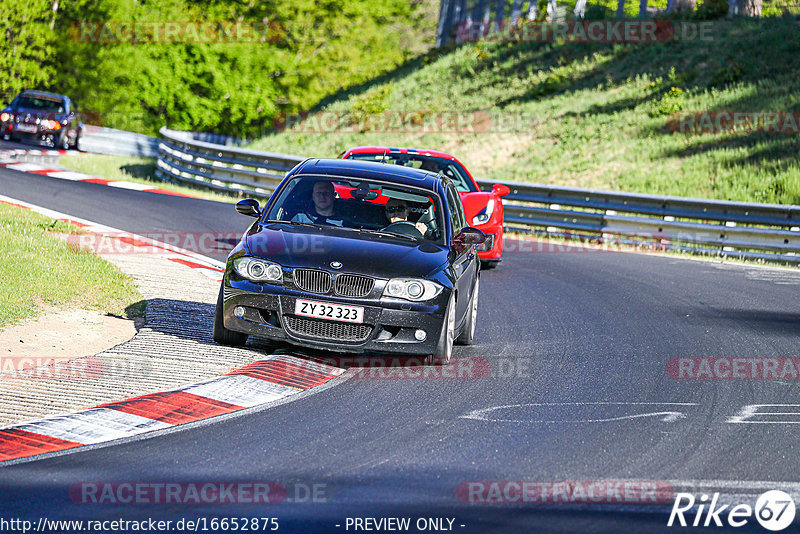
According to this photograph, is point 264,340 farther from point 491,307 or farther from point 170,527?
point 170,527

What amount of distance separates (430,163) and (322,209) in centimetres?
588

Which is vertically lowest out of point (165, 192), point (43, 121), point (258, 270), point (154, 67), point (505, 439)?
point (505, 439)

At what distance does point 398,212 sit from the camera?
9.40 metres

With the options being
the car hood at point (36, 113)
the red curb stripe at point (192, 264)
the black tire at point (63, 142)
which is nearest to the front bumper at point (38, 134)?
the black tire at point (63, 142)

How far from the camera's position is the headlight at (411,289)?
8109 millimetres

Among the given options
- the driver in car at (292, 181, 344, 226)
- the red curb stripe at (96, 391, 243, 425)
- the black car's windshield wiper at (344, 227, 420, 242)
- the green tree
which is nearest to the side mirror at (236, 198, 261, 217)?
the driver in car at (292, 181, 344, 226)

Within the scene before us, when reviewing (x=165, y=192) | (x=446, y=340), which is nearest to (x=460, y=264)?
(x=446, y=340)

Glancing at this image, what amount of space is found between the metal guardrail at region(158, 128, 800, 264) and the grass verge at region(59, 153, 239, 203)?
92 cm

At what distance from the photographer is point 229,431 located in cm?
625

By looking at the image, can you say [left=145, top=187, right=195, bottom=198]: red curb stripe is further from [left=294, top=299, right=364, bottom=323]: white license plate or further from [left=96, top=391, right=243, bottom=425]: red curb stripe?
[left=96, top=391, right=243, bottom=425]: red curb stripe

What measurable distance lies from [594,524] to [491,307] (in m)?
7.31

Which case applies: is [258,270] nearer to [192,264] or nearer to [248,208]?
[248,208]

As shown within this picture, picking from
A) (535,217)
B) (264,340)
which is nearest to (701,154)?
(535,217)

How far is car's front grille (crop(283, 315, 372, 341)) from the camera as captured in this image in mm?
8055
